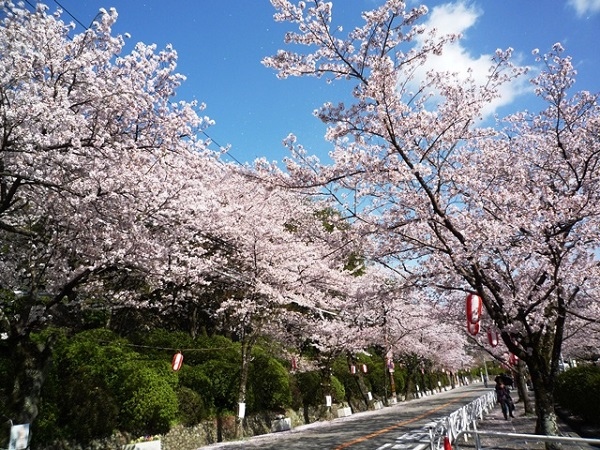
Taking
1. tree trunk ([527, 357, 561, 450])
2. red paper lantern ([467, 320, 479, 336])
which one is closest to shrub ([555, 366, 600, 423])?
tree trunk ([527, 357, 561, 450])

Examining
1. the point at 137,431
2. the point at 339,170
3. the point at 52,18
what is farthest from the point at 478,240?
the point at 137,431

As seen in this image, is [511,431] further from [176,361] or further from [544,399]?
[176,361]

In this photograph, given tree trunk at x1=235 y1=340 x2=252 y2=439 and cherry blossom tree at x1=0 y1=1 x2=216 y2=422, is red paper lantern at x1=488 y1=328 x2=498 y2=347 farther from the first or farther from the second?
cherry blossom tree at x1=0 y1=1 x2=216 y2=422

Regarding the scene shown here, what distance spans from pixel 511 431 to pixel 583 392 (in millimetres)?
3048

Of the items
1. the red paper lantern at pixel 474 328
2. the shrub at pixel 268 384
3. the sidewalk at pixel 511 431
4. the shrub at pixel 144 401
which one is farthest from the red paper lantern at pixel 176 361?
the red paper lantern at pixel 474 328

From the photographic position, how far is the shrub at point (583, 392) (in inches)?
565

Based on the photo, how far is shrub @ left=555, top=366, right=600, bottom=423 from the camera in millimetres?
14344

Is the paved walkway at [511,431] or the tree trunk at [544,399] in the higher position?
the tree trunk at [544,399]

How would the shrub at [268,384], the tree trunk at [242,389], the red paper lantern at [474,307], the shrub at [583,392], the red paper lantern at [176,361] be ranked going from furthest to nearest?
1. the shrub at [268,384]
2. the tree trunk at [242,389]
3. the red paper lantern at [176,361]
4. the shrub at [583,392]
5. the red paper lantern at [474,307]

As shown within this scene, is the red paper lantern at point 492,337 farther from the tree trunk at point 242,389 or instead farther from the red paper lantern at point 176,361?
the red paper lantern at point 176,361

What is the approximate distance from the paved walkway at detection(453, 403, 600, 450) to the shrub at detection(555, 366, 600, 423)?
0.88 m

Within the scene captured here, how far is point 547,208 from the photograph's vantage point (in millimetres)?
9664

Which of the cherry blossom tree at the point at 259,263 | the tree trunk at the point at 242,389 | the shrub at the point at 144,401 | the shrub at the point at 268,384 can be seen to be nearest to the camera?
the shrub at the point at 144,401

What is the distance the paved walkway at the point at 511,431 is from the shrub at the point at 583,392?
2.90 feet
